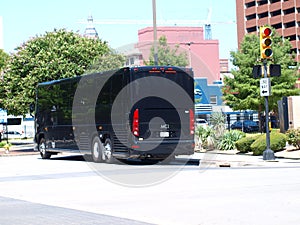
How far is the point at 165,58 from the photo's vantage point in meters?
95.8

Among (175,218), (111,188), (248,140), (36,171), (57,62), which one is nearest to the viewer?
(175,218)

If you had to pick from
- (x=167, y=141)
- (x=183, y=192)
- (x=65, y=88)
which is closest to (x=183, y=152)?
(x=167, y=141)

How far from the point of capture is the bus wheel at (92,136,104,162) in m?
26.1

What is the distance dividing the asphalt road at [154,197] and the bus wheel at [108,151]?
10.7 feet

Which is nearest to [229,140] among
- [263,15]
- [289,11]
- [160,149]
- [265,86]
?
[265,86]

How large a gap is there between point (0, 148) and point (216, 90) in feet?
175

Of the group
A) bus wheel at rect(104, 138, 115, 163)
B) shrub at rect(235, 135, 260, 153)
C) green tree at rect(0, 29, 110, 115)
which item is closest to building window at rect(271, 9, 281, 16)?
green tree at rect(0, 29, 110, 115)

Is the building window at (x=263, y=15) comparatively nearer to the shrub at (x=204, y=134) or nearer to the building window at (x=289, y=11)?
the building window at (x=289, y=11)

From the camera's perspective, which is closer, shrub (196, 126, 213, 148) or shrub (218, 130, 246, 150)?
shrub (218, 130, 246, 150)

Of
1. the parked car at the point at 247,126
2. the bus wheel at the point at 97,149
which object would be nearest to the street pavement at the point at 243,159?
the bus wheel at the point at 97,149

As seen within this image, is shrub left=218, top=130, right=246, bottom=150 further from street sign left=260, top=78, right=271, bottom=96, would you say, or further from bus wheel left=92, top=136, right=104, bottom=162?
bus wheel left=92, top=136, right=104, bottom=162

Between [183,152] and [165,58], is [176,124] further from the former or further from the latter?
[165,58]

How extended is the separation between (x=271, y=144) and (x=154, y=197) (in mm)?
13797

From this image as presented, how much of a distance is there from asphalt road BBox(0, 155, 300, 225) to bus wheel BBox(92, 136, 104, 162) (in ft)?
12.6
